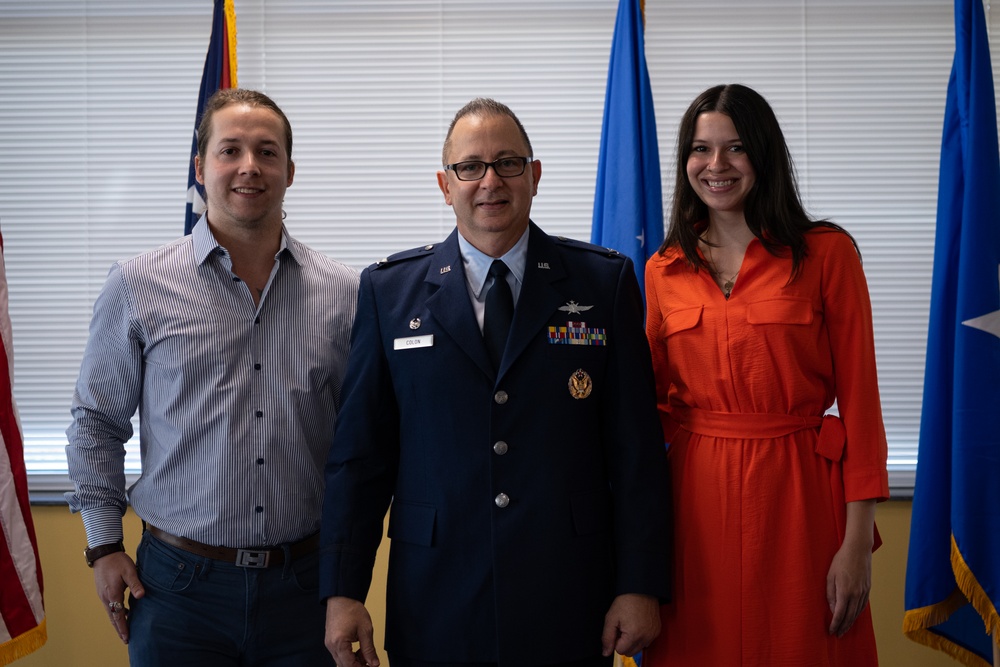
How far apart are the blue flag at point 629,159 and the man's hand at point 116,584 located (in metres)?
1.70

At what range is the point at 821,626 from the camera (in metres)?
1.64

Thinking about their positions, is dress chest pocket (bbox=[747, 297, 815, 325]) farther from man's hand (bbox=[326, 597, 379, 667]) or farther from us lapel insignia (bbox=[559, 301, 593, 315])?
man's hand (bbox=[326, 597, 379, 667])

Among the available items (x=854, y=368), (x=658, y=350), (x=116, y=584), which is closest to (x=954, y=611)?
(x=854, y=368)

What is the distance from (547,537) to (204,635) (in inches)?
29.4

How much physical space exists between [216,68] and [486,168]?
1.71 m

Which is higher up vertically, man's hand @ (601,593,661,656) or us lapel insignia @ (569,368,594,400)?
us lapel insignia @ (569,368,594,400)

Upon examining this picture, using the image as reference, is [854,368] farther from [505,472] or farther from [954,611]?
[954,611]

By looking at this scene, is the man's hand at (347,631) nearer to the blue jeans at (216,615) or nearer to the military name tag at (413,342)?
the blue jeans at (216,615)

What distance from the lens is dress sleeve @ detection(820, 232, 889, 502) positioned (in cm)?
165

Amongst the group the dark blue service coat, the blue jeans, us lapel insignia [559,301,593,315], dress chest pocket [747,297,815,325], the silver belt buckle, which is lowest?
the blue jeans

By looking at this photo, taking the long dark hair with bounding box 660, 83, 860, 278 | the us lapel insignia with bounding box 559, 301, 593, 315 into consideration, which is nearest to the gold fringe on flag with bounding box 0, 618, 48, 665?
A: the us lapel insignia with bounding box 559, 301, 593, 315

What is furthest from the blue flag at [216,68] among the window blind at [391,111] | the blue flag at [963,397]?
the blue flag at [963,397]

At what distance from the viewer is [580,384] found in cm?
162

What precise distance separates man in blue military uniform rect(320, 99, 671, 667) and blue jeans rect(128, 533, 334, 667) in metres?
0.22
